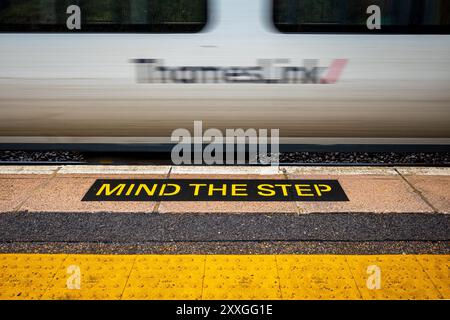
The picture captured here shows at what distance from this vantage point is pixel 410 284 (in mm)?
2639

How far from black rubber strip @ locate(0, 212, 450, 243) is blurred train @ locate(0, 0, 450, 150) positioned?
1219mm

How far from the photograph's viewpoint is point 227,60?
414 cm

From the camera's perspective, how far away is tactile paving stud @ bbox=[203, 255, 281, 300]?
2.54 m

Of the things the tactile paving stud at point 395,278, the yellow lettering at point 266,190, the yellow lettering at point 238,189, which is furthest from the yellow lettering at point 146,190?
the tactile paving stud at point 395,278

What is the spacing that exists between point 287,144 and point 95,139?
1918 mm

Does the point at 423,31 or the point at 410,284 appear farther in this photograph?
the point at 423,31

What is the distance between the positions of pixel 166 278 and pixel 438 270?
165 cm

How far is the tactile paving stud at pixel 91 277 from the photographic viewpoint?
2535mm

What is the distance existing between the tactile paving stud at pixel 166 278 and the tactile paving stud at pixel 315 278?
1.67ft

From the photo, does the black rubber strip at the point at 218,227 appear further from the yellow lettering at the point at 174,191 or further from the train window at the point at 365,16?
the train window at the point at 365,16

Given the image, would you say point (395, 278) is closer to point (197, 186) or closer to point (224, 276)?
point (224, 276)

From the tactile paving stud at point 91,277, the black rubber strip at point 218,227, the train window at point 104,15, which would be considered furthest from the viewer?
the train window at point 104,15

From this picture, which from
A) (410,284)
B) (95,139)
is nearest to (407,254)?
(410,284)

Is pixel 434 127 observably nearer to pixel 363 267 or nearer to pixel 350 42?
pixel 350 42
